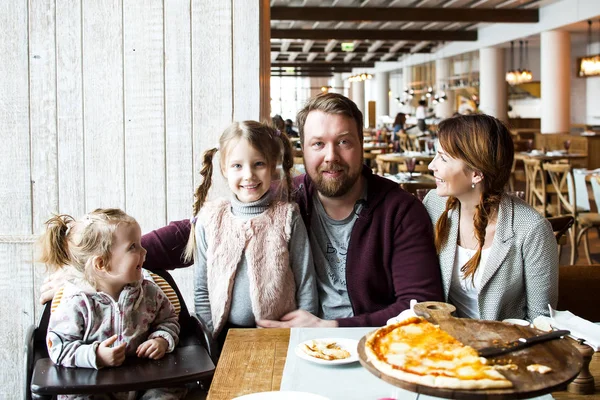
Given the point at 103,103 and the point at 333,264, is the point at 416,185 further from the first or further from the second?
the point at 333,264

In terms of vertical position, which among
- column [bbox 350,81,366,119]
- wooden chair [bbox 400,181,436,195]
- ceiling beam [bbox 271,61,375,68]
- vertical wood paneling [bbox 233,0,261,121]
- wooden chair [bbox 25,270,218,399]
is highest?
ceiling beam [bbox 271,61,375,68]

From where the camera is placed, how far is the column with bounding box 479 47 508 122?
52.3ft

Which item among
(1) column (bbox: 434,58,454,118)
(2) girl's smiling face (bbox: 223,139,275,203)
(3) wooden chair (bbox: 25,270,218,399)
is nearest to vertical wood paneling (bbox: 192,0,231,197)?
(2) girl's smiling face (bbox: 223,139,275,203)

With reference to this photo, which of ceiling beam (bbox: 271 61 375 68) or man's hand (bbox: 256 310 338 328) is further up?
ceiling beam (bbox: 271 61 375 68)

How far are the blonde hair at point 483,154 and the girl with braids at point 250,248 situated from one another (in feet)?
1.75

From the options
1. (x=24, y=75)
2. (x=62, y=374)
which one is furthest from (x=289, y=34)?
(x=62, y=374)

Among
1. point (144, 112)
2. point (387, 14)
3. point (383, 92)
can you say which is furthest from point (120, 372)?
point (383, 92)

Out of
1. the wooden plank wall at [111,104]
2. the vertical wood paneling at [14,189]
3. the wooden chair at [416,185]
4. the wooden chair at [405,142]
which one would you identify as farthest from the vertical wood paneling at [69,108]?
the wooden chair at [405,142]

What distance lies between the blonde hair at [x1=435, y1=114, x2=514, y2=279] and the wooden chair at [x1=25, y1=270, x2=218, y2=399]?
841 mm

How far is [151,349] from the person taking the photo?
209 cm

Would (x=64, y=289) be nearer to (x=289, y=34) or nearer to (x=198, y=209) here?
(x=198, y=209)

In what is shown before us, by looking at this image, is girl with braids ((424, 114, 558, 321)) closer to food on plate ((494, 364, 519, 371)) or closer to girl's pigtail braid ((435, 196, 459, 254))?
girl's pigtail braid ((435, 196, 459, 254))

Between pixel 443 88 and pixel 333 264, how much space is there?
18.1 meters

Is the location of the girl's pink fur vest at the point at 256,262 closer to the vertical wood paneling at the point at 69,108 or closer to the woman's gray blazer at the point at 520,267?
the woman's gray blazer at the point at 520,267
